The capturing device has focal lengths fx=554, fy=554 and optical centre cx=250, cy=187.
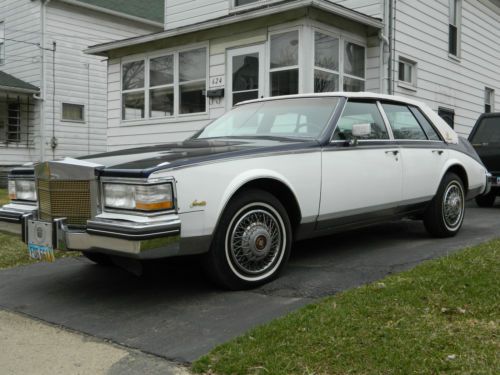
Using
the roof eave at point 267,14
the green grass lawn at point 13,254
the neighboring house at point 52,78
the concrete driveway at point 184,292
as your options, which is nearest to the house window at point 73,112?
the neighboring house at point 52,78

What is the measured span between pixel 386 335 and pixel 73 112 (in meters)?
17.3

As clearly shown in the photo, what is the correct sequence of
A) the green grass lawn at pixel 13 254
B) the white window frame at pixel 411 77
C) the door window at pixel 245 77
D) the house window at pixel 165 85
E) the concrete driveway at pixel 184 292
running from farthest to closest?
the house window at pixel 165 85 < the white window frame at pixel 411 77 < the door window at pixel 245 77 < the green grass lawn at pixel 13 254 < the concrete driveway at pixel 184 292

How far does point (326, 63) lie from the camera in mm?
10719

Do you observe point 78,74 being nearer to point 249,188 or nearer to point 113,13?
point 113,13

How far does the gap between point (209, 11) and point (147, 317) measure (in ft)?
36.8

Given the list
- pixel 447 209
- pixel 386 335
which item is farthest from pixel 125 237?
pixel 447 209

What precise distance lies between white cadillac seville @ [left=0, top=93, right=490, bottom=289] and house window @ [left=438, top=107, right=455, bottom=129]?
774 cm

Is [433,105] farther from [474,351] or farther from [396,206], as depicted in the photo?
[474,351]

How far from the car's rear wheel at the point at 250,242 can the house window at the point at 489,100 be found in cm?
1327

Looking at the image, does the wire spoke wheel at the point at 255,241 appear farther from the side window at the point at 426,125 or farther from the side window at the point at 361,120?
the side window at the point at 426,125

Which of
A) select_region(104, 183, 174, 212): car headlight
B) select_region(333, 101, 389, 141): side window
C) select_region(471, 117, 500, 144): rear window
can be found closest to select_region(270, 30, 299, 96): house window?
select_region(471, 117, 500, 144): rear window

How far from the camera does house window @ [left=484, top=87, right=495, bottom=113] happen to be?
1572 centimetres

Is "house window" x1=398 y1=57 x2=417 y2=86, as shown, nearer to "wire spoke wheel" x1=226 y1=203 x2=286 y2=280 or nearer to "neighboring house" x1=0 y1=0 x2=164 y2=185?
"wire spoke wheel" x1=226 y1=203 x2=286 y2=280

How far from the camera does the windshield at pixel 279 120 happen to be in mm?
5016
